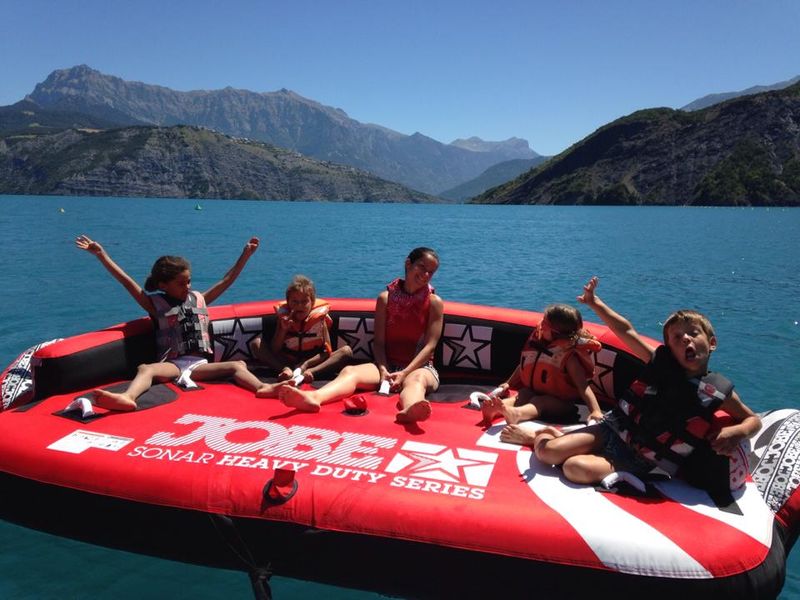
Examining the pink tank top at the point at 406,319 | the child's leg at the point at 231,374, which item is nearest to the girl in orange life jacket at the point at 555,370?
the pink tank top at the point at 406,319

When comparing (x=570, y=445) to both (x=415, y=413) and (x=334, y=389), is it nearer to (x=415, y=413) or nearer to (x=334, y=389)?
(x=415, y=413)

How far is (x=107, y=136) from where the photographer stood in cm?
12656

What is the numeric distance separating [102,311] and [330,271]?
8.05 m

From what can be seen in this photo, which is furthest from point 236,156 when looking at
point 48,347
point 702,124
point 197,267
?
point 48,347

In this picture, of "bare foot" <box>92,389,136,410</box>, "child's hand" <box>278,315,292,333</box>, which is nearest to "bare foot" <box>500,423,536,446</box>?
"child's hand" <box>278,315,292,333</box>

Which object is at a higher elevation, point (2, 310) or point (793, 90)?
point (793, 90)

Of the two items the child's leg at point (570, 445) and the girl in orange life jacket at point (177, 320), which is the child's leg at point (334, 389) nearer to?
the girl in orange life jacket at point (177, 320)

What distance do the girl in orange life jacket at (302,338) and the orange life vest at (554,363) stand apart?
1.43 meters

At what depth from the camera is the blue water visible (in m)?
3.55

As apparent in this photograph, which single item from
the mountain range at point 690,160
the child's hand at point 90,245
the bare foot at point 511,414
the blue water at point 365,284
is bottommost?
the blue water at point 365,284

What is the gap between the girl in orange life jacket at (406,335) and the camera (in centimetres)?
419

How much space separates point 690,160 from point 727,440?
10156 centimetres

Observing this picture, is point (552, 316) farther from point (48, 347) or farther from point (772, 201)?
point (772, 201)

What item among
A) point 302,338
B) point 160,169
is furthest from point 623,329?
point 160,169
